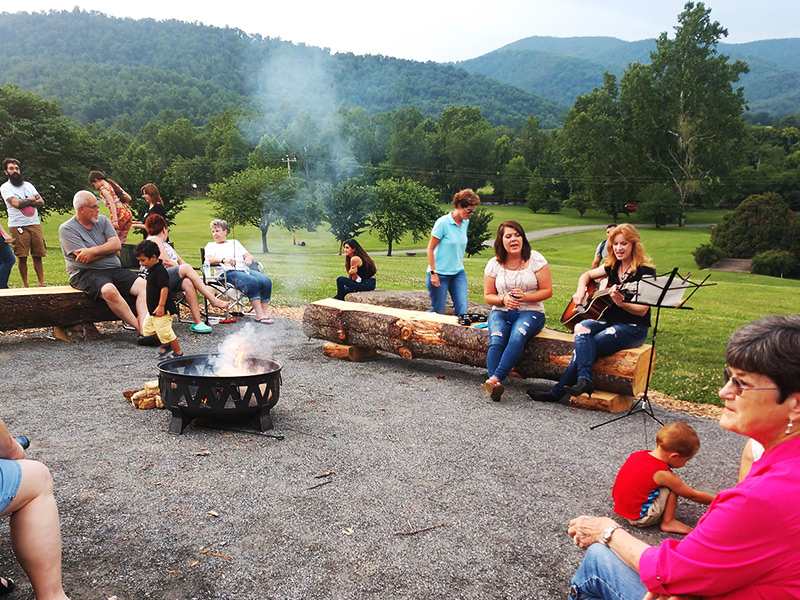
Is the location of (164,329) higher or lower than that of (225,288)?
lower

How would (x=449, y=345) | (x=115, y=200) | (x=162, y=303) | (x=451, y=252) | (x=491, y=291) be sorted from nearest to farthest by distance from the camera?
(x=491, y=291) → (x=449, y=345) → (x=162, y=303) → (x=451, y=252) → (x=115, y=200)

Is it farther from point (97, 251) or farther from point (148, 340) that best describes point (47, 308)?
point (148, 340)

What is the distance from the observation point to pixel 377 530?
3.30m

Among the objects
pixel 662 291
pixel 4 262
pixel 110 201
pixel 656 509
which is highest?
pixel 110 201

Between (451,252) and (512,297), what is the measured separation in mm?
1646

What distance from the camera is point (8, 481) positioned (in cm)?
224

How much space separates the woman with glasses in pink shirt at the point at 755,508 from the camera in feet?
4.86

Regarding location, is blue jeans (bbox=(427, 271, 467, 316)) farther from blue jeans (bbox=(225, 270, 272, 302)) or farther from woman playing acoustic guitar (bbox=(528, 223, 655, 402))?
blue jeans (bbox=(225, 270, 272, 302))

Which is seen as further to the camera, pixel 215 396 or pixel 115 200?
pixel 115 200

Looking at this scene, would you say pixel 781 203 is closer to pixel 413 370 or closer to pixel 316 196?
pixel 316 196

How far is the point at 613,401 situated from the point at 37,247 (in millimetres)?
9603

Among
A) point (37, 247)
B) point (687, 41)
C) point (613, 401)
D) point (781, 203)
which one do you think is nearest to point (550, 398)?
point (613, 401)

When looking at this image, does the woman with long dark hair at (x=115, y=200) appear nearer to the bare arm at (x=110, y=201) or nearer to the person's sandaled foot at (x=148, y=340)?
the bare arm at (x=110, y=201)

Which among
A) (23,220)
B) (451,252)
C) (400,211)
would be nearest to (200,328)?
(451,252)
